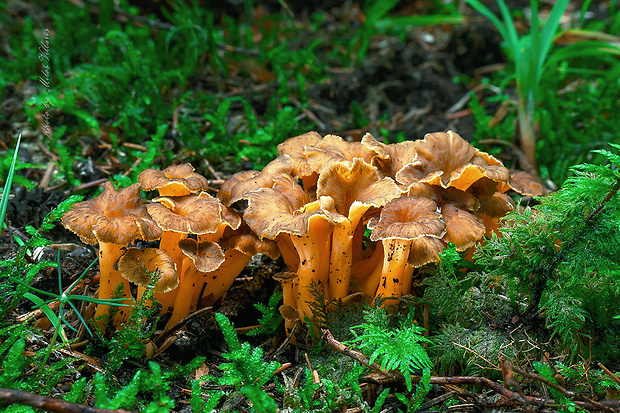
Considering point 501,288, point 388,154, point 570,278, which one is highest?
point 388,154

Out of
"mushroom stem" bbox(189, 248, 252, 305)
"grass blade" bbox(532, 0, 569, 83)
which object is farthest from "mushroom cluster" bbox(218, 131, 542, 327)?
"grass blade" bbox(532, 0, 569, 83)

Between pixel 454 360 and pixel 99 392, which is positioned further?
pixel 454 360

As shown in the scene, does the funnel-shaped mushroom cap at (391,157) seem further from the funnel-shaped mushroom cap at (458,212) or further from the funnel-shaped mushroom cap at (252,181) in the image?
the funnel-shaped mushroom cap at (252,181)

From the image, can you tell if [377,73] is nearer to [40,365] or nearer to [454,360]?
[454,360]

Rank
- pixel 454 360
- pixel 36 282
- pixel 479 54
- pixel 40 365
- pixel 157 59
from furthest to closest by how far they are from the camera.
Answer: pixel 479 54, pixel 157 59, pixel 36 282, pixel 454 360, pixel 40 365

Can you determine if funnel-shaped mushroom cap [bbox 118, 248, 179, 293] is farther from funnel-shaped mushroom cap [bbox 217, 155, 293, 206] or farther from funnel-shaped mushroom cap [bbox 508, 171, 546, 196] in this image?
funnel-shaped mushroom cap [bbox 508, 171, 546, 196]

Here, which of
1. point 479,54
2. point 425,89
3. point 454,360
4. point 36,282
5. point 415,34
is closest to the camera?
point 454,360

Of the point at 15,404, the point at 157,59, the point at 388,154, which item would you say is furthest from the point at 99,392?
the point at 157,59

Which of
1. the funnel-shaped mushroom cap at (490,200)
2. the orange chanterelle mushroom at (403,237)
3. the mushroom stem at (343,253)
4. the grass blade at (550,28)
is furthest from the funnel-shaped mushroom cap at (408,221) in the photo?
the grass blade at (550,28)
